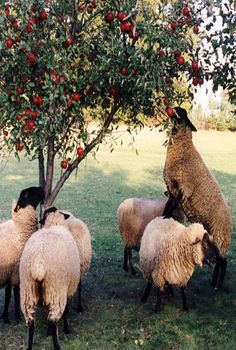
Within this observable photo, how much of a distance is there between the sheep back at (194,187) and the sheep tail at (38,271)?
7.93ft

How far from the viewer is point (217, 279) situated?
6785 mm

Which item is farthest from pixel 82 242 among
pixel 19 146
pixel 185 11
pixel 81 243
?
pixel 185 11

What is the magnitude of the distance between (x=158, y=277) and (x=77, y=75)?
257 cm

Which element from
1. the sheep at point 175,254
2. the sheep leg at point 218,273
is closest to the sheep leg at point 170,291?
the sheep at point 175,254

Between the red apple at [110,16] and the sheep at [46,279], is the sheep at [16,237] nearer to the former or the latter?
the sheep at [46,279]

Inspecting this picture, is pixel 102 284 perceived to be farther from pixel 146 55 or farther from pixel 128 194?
pixel 128 194

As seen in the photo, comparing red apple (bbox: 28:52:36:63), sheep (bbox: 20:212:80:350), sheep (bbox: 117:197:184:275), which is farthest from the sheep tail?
sheep (bbox: 117:197:184:275)

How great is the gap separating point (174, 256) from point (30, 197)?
188cm

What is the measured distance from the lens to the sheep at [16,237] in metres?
5.46

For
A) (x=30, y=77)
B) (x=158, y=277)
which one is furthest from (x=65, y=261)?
(x=30, y=77)

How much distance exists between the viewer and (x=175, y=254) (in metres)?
5.71

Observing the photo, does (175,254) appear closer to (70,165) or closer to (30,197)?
(70,165)

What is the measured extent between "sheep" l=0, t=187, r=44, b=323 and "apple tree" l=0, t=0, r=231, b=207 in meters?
0.78

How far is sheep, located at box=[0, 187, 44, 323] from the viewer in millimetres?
5457
